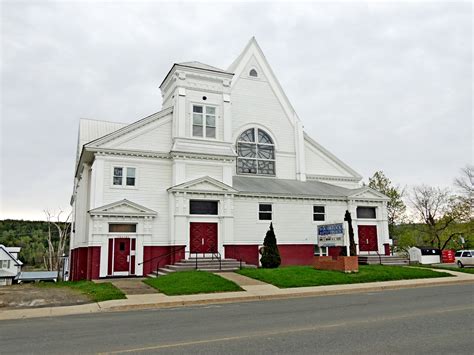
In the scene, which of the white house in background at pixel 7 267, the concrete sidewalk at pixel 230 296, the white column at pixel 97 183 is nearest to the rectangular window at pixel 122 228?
the white column at pixel 97 183

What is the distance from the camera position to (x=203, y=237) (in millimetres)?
24891

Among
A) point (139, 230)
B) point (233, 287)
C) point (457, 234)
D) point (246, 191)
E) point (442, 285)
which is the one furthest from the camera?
point (457, 234)

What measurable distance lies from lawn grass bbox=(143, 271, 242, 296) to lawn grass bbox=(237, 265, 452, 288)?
226cm

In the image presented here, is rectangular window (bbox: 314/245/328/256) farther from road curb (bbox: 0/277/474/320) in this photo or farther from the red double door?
the red double door

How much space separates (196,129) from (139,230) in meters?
7.43

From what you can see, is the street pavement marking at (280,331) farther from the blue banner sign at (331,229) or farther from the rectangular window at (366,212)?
the rectangular window at (366,212)

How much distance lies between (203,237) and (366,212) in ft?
41.7

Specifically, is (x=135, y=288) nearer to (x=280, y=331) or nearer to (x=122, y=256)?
(x=122, y=256)

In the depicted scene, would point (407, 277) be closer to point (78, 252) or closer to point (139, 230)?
point (139, 230)

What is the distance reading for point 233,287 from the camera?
55.8ft

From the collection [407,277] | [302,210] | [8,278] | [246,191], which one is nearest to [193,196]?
[246,191]

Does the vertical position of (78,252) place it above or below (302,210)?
below

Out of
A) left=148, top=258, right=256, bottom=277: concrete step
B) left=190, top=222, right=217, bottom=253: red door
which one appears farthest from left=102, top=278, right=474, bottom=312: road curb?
left=190, top=222, right=217, bottom=253: red door

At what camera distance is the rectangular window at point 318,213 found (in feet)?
94.7
